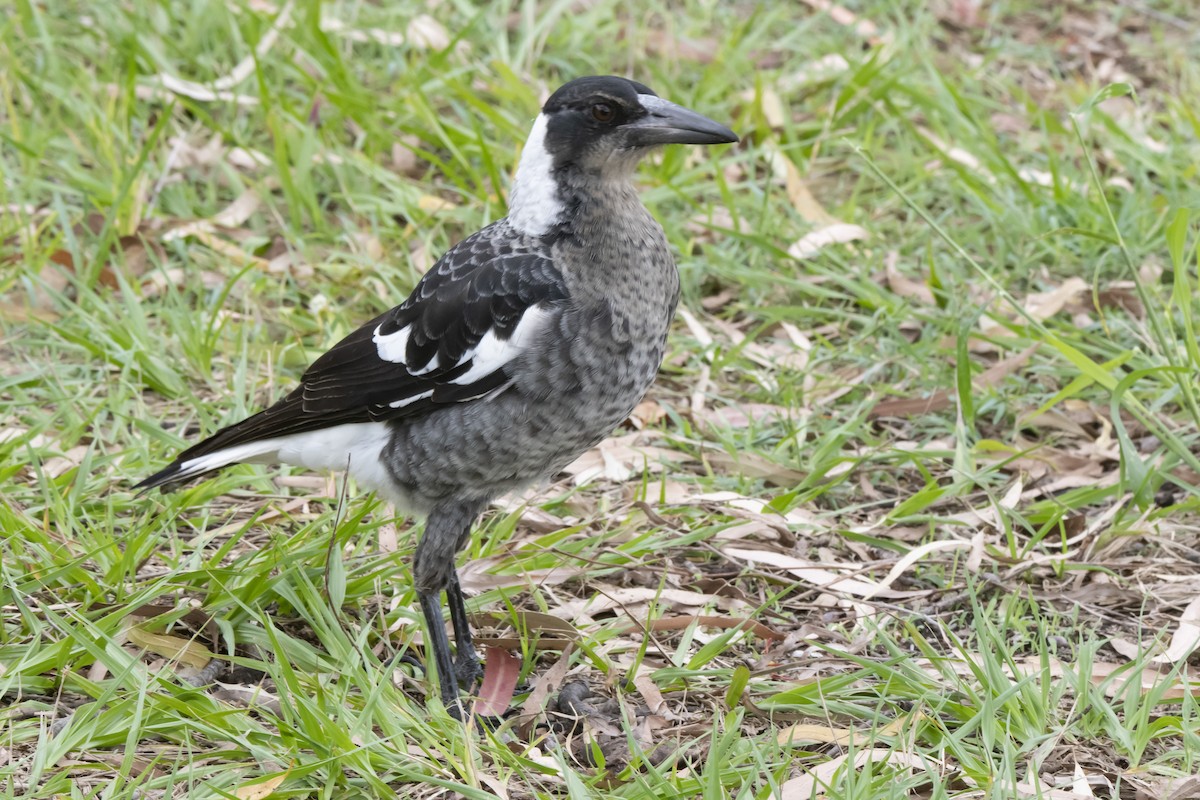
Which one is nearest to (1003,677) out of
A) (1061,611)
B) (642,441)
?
(1061,611)

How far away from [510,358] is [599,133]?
48 centimetres

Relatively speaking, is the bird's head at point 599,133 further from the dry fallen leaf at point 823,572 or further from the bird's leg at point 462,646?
the dry fallen leaf at point 823,572

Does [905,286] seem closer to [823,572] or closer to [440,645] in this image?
[823,572]

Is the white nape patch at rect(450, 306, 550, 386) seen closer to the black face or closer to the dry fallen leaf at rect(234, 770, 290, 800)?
the black face

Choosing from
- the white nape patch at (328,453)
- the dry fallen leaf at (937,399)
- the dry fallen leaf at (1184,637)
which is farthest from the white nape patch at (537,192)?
the dry fallen leaf at (1184,637)

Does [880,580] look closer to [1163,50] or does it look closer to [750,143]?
[750,143]

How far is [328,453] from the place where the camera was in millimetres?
2750

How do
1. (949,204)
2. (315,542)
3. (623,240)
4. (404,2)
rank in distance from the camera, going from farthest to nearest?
(404,2) < (949,204) < (315,542) < (623,240)

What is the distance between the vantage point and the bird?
2.50 meters

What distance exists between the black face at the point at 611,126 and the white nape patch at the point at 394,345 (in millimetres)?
459

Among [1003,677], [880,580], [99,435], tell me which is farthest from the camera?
[99,435]

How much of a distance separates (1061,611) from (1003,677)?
497mm

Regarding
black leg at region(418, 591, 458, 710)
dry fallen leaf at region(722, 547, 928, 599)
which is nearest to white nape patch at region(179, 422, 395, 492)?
black leg at region(418, 591, 458, 710)

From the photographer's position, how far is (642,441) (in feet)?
11.5
